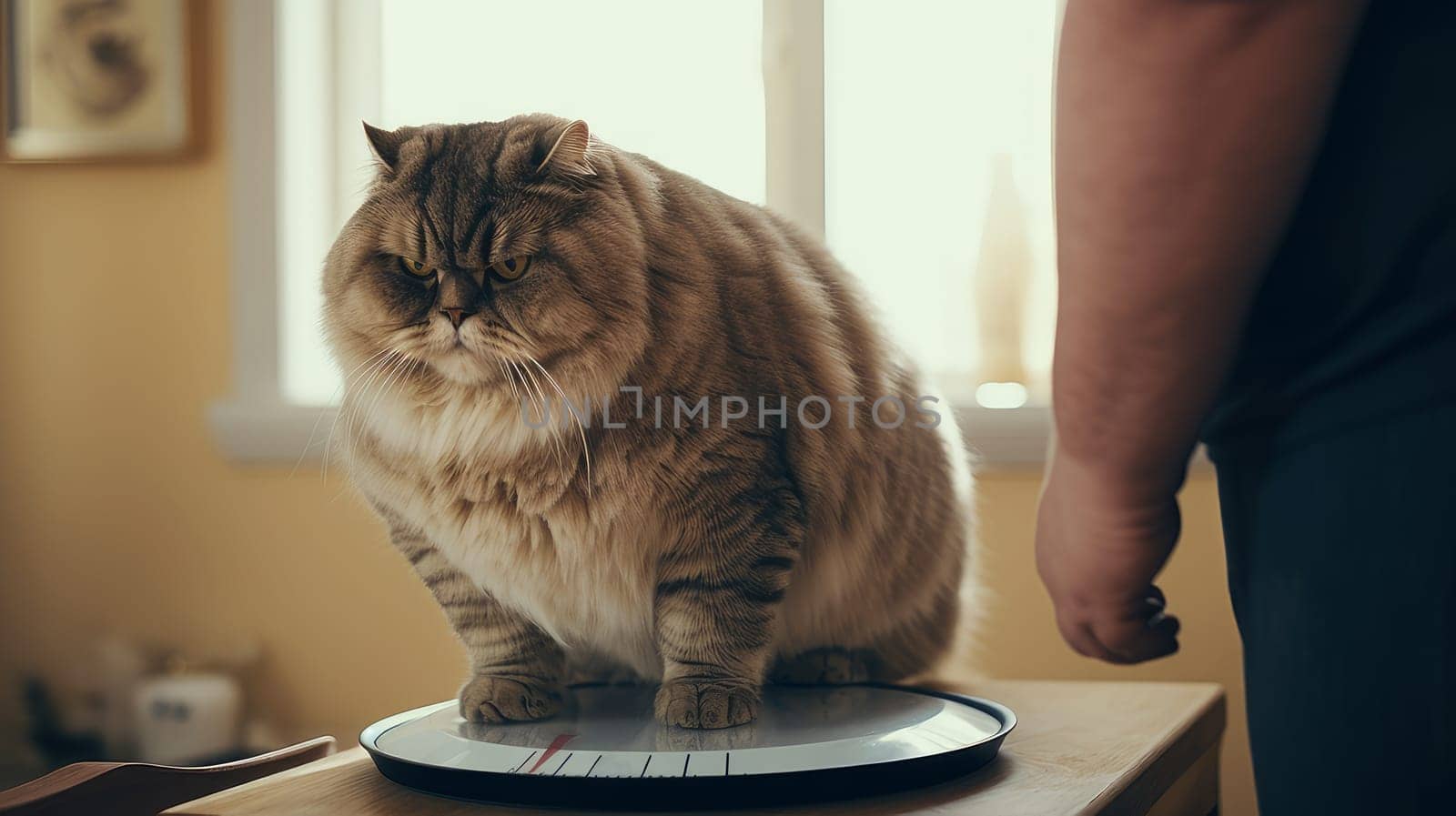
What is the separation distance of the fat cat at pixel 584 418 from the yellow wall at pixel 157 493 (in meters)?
1.11

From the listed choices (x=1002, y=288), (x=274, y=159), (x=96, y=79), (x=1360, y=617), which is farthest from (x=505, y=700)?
(x=96, y=79)

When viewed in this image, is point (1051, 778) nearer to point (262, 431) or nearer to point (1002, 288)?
point (1002, 288)

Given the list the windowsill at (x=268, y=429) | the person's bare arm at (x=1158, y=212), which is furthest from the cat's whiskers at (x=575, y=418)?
the windowsill at (x=268, y=429)

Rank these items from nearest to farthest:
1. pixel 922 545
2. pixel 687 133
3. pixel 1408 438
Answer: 1. pixel 1408 438
2. pixel 922 545
3. pixel 687 133

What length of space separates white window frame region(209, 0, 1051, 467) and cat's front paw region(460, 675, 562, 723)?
42.7 inches

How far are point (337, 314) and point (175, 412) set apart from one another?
1375 mm

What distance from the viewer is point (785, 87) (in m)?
1.88

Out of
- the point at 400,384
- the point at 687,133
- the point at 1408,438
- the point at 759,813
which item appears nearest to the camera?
the point at 1408,438

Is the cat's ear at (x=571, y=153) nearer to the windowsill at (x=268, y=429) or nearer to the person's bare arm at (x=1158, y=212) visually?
the person's bare arm at (x=1158, y=212)

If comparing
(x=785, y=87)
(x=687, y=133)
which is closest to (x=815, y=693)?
(x=785, y=87)

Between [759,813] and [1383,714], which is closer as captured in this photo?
[1383,714]

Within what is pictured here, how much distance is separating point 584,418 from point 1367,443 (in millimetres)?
501

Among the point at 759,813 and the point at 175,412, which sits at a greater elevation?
the point at 175,412

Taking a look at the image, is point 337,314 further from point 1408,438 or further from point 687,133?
point 687,133
